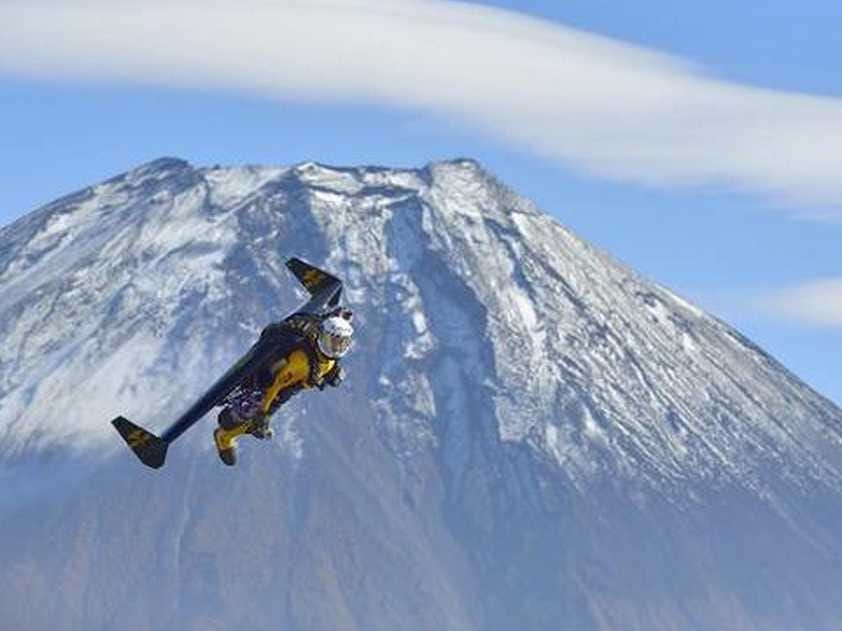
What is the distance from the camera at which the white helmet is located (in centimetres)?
11506

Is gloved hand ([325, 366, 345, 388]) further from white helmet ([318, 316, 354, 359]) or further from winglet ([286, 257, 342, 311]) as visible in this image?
winglet ([286, 257, 342, 311])

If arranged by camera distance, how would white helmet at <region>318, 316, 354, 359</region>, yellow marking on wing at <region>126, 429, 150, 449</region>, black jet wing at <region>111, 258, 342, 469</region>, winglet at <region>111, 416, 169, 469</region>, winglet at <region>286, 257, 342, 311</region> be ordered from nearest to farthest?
1. black jet wing at <region>111, 258, 342, 469</region>
2. white helmet at <region>318, 316, 354, 359</region>
3. winglet at <region>111, 416, 169, 469</region>
4. yellow marking on wing at <region>126, 429, 150, 449</region>
5. winglet at <region>286, 257, 342, 311</region>

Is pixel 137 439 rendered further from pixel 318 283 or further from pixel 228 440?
pixel 318 283

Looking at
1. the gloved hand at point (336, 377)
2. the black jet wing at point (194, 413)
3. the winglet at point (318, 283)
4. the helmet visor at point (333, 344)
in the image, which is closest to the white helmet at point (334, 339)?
the helmet visor at point (333, 344)

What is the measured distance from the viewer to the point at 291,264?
12762cm

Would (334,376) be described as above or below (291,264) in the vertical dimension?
below

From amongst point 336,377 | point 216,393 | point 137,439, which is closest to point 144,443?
point 137,439

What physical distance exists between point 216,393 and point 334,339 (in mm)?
4912

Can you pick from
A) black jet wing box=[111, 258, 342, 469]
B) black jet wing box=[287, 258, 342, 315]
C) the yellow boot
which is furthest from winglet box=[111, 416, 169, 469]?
black jet wing box=[287, 258, 342, 315]

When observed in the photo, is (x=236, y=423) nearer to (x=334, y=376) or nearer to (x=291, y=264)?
(x=334, y=376)

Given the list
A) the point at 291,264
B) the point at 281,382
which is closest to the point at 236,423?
the point at 281,382

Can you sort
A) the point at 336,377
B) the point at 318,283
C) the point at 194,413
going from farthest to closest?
the point at 318,283, the point at 336,377, the point at 194,413

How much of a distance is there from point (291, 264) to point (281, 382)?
44.6 ft

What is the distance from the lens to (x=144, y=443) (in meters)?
117
